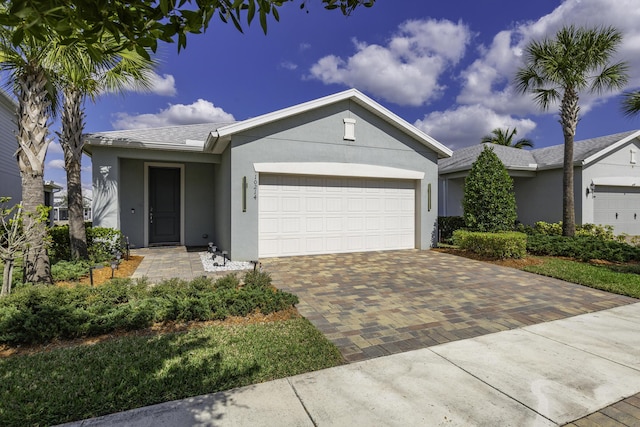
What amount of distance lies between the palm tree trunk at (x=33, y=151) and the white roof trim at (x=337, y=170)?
4.34 meters

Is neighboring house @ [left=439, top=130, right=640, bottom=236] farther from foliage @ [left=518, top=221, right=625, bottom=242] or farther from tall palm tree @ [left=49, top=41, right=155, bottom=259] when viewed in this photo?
tall palm tree @ [left=49, top=41, right=155, bottom=259]

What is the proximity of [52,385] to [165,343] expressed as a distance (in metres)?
1.02

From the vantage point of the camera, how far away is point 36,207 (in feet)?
18.3

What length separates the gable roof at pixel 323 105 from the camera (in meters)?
8.07

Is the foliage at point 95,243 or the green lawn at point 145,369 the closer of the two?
the green lawn at point 145,369

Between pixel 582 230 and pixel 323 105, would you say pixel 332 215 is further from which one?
pixel 582 230

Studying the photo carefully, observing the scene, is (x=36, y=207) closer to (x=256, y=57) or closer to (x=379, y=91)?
(x=256, y=57)

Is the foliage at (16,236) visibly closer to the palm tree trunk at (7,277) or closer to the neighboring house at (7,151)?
the palm tree trunk at (7,277)

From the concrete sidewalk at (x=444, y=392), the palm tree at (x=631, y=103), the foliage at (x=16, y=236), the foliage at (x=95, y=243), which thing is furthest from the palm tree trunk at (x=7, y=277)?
the palm tree at (x=631, y=103)

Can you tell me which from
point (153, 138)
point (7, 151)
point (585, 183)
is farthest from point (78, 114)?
point (585, 183)

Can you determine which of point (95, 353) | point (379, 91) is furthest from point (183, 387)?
point (379, 91)

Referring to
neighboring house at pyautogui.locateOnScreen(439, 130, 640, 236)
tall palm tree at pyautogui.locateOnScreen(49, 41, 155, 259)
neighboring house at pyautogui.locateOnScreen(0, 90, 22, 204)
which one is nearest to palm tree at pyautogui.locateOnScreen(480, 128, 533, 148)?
neighboring house at pyautogui.locateOnScreen(439, 130, 640, 236)

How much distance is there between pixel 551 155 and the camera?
1559 centimetres

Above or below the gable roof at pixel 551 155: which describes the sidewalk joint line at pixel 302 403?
below
